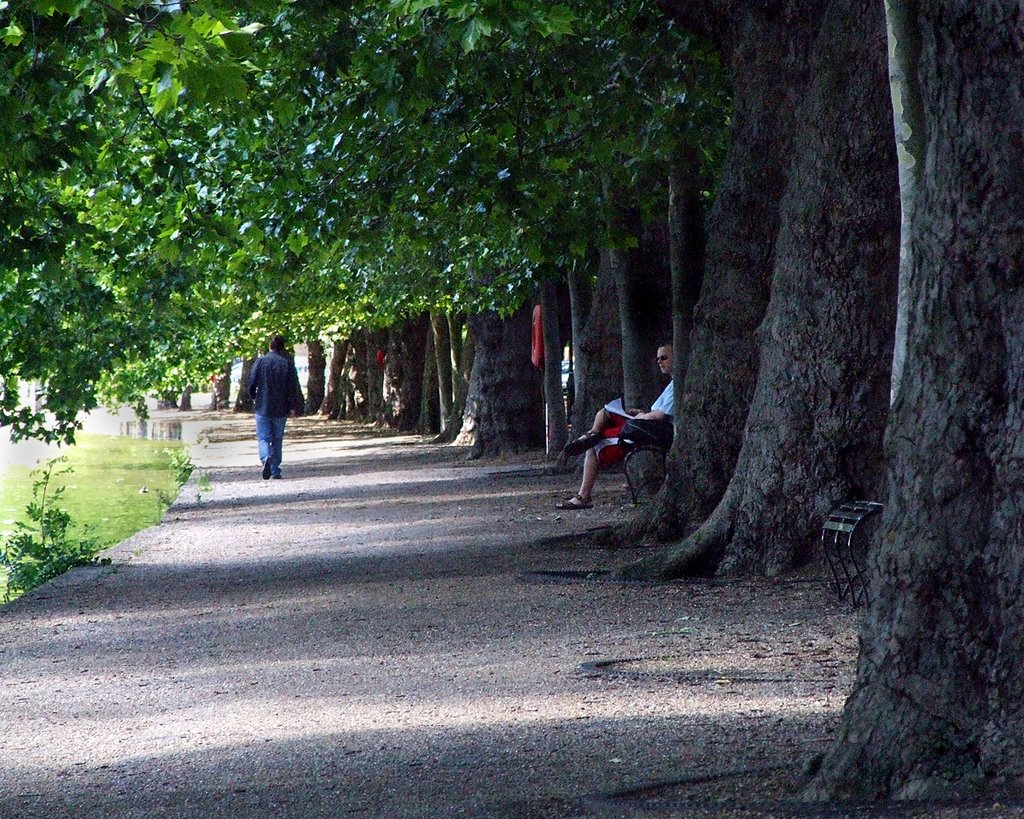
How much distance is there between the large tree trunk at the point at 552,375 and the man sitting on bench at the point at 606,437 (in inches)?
245

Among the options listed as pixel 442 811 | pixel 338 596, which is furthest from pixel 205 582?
pixel 442 811

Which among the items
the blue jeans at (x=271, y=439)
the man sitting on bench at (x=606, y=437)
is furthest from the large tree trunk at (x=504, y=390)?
the man sitting on bench at (x=606, y=437)

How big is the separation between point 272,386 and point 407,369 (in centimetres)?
1703

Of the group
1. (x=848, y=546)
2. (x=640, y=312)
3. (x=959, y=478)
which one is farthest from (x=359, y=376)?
(x=959, y=478)

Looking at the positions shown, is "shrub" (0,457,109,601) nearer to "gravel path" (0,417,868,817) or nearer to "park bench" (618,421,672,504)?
"gravel path" (0,417,868,817)

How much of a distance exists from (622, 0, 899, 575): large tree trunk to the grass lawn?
9.30 m

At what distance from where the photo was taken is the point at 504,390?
25062 mm

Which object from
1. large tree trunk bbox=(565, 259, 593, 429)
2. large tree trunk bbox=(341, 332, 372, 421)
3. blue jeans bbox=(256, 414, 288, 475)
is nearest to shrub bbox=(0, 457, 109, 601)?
large tree trunk bbox=(565, 259, 593, 429)

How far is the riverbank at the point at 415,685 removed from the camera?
205 inches

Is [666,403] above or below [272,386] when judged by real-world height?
below

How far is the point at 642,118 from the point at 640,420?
296 cm

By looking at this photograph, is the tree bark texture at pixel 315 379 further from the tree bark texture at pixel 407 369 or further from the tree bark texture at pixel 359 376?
the tree bark texture at pixel 407 369

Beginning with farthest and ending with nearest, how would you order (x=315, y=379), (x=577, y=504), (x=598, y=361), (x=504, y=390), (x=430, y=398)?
(x=315, y=379)
(x=430, y=398)
(x=504, y=390)
(x=598, y=361)
(x=577, y=504)

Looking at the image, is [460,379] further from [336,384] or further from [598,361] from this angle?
[336,384]
